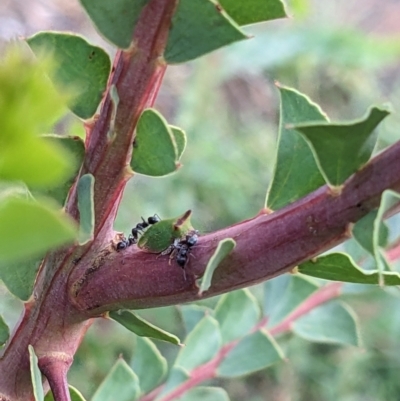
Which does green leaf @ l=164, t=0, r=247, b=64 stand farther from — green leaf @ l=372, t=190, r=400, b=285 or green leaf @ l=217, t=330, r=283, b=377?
green leaf @ l=217, t=330, r=283, b=377

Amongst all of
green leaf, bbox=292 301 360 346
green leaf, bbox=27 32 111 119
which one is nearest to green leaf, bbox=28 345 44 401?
green leaf, bbox=27 32 111 119

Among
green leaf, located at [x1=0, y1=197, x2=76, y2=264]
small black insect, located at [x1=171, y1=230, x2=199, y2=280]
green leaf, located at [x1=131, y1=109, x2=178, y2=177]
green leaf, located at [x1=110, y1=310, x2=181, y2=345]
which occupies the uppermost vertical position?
green leaf, located at [x1=0, y1=197, x2=76, y2=264]

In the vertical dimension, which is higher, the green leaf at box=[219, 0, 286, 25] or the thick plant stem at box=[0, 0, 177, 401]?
the green leaf at box=[219, 0, 286, 25]

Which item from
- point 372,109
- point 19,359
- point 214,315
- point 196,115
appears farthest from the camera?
point 196,115

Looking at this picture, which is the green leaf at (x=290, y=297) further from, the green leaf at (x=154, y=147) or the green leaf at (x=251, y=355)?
the green leaf at (x=154, y=147)

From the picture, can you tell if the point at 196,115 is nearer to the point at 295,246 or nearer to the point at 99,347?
the point at 99,347

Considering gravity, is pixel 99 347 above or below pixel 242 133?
below

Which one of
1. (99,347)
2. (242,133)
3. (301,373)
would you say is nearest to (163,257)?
(99,347)

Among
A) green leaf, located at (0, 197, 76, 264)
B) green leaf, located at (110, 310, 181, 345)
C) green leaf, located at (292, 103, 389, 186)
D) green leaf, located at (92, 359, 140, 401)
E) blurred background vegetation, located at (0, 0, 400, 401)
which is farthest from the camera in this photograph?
blurred background vegetation, located at (0, 0, 400, 401)
